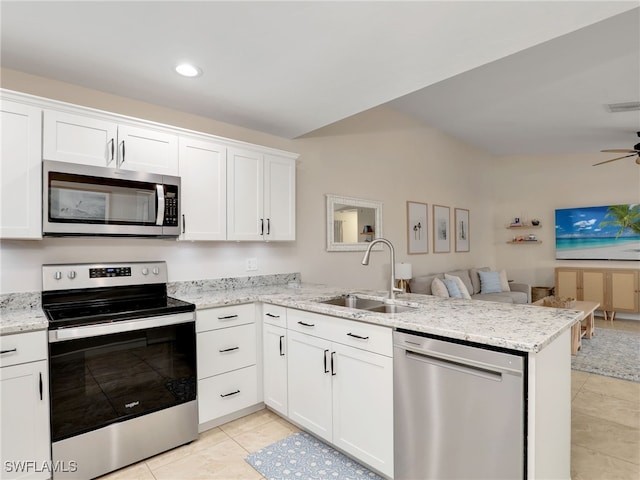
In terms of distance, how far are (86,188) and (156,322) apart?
94cm

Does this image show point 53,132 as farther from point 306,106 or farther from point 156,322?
point 306,106

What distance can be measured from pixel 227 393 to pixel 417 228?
143 inches

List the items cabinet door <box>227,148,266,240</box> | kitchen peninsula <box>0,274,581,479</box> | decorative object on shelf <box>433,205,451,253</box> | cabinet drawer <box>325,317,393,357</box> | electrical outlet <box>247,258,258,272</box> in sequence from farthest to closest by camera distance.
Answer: decorative object on shelf <box>433,205,451,253</box>, electrical outlet <box>247,258,258,272</box>, cabinet door <box>227,148,266,240</box>, cabinet drawer <box>325,317,393,357</box>, kitchen peninsula <box>0,274,581,479</box>

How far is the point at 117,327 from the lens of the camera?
199 cm

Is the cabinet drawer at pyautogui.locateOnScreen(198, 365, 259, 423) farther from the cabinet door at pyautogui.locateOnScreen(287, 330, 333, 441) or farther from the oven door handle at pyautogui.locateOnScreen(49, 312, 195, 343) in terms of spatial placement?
the oven door handle at pyautogui.locateOnScreen(49, 312, 195, 343)

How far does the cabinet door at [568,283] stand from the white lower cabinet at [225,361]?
237 inches

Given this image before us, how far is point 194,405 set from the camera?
232cm

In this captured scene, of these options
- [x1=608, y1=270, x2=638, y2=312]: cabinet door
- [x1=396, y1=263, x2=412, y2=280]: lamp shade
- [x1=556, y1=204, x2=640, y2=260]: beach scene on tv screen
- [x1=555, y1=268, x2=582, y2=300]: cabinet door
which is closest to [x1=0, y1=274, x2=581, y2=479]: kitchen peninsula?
[x1=396, y1=263, x2=412, y2=280]: lamp shade

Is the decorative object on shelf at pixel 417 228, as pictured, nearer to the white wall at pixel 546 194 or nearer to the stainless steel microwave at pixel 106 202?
the white wall at pixel 546 194

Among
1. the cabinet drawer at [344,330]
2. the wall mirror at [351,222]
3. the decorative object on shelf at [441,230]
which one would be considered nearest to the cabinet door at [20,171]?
the cabinet drawer at [344,330]

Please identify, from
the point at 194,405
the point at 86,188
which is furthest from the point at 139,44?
the point at 194,405

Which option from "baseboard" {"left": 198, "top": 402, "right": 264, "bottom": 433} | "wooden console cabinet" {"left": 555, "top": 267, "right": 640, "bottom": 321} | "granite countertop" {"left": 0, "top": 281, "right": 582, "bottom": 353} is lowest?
"baseboard" {"left": 198, "top": 402, "right": 264, "bottom": 433}

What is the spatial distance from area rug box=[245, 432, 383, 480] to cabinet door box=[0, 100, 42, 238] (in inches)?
74.3

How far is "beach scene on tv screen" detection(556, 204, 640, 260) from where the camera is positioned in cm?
595
